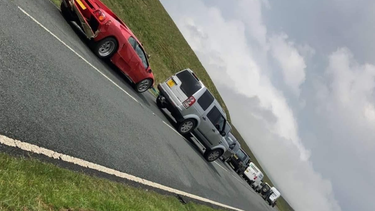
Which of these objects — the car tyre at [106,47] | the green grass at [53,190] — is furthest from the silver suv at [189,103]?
the green grass at [53,190]

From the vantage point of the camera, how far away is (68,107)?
6754 millimetres

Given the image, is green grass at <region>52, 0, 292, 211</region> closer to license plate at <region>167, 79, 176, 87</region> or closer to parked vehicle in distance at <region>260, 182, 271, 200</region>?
license plate at <region>167, 79, 176, 87</region>

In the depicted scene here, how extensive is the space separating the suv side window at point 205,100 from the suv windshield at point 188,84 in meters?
0.40

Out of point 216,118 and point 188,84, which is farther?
point 216,118

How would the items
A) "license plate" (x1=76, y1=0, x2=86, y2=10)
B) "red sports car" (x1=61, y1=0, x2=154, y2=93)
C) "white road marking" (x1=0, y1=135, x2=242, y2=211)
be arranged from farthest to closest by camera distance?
"license plate" (x1=76, y1=0, x2=86, y2=10) < "red sports car" (x1=61, y1=0, x2=154, y2=93) < "white road marking" (x1=0, y1=135, x2=242, y2=211)

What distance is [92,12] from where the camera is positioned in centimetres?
1195

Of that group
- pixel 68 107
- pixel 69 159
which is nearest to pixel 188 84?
pixel 68 107

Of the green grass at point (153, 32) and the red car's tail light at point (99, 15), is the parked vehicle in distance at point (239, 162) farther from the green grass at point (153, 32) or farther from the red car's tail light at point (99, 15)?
the red car's tail light at point (99, 15)

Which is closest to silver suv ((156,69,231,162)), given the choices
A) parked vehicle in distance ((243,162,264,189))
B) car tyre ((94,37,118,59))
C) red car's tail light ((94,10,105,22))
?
car tyre ((94,37,118,59))

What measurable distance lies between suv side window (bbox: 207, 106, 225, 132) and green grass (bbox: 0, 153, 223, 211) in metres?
10.5

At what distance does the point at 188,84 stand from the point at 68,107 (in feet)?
30.2

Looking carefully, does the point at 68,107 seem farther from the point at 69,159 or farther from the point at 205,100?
the point at 205,100

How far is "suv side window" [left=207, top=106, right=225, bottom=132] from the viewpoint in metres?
16.5

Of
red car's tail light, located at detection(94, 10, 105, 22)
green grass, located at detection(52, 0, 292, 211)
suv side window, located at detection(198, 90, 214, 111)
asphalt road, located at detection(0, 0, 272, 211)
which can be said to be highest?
green grass, located at detection(52, 0, 292, 211)
